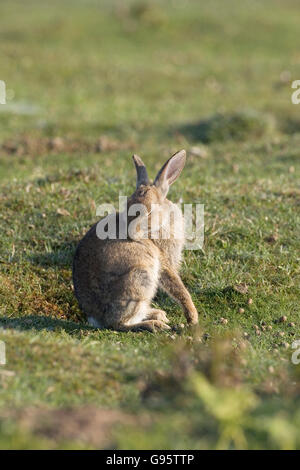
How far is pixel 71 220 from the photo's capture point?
25.7 ft

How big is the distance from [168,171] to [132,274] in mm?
1170

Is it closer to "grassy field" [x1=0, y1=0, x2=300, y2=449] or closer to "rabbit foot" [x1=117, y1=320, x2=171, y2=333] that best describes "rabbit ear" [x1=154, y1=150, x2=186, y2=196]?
"grassy field" [x1=0, y1=0, x2=300, y2=449]

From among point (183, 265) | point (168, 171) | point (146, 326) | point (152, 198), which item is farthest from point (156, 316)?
point (168, 171)

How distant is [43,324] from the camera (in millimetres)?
6094

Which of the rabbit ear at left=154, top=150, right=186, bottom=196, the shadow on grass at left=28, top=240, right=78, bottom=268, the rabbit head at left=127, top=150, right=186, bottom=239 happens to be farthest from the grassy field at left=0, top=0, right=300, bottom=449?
the rabbit ear at left=154, top=150, right=186, bottom=196

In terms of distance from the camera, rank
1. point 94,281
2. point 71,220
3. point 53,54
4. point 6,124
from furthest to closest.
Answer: point 53,54
point 6,124
point 71,220
point 94,281

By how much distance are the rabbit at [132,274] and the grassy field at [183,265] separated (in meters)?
0.22

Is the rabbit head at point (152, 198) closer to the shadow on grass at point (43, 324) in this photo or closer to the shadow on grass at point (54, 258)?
the shadow on grass at point (43, 324)

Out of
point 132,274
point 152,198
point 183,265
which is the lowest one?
point 183,265

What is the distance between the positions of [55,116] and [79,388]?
11.7 meters

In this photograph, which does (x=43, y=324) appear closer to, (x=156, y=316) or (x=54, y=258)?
(x=156, y=316)

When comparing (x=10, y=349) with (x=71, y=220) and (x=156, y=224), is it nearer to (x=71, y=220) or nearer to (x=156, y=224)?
(x=156, y=224)

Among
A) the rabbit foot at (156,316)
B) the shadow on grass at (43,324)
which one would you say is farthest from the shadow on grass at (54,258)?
the rabbit foot at (156,316)

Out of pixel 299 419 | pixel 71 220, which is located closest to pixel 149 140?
pixel 71 220
